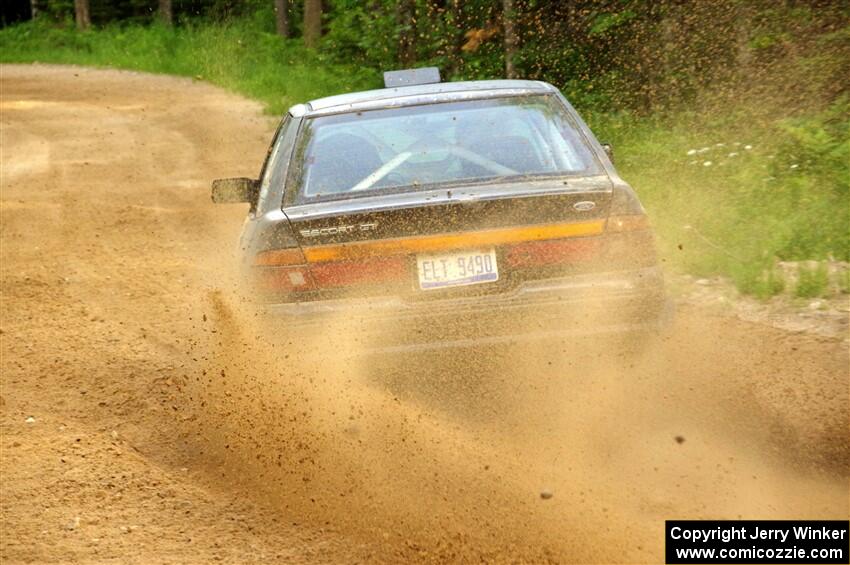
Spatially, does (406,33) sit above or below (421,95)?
below

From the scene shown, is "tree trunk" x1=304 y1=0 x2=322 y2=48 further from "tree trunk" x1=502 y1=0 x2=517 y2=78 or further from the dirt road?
the dirt road

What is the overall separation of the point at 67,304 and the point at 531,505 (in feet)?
16.8

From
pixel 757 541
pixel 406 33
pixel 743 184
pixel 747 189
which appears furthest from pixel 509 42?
pixel 757 541

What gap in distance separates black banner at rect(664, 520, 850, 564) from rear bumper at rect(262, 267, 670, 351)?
1.07 m

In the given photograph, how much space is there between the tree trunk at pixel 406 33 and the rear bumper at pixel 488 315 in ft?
48.8

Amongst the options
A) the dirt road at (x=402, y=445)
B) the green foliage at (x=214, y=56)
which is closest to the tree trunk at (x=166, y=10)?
the green foliage at (x=214, y=56)

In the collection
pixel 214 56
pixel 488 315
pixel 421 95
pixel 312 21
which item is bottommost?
pixel 214 56

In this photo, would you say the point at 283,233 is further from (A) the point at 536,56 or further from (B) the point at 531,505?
(A) the point at 536,56

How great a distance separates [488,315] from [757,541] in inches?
55.8

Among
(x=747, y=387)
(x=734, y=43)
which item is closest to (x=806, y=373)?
(x=747, y=387)

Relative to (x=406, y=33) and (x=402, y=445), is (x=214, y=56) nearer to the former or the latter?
(x=406, y=33)

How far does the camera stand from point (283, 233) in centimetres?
506

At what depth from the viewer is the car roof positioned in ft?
19.7

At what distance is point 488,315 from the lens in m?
4.90
